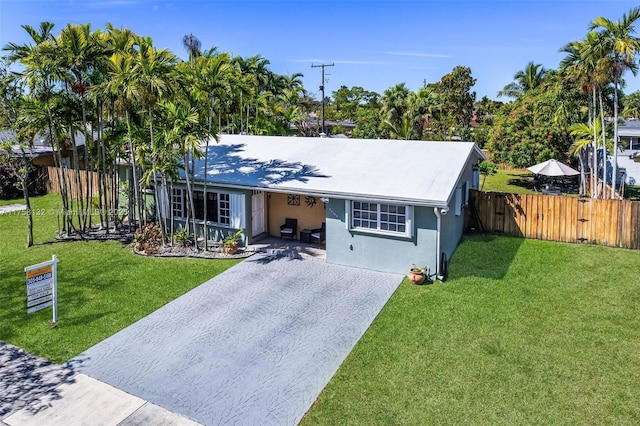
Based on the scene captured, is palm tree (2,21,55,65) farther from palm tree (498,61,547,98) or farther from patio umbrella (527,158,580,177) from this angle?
palm tree (498,61,547,98)

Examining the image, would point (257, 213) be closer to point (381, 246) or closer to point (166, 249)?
point (166, 249)

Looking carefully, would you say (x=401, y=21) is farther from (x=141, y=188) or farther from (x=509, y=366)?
(x=509, y=366)

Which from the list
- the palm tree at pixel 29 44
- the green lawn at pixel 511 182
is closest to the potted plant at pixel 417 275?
the palm tree at pixel 29 44

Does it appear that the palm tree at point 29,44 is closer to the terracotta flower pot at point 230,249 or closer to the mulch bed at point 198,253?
the mulch bed at point 198,253

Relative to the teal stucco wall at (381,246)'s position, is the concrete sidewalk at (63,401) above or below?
below

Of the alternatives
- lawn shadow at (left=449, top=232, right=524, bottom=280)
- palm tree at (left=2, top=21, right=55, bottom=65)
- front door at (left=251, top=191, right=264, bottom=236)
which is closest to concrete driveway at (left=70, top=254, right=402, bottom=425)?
lawn shadow at (left=449, top=232, right=524, bottom=280)

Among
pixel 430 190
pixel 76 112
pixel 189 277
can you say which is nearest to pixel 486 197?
pixel 430 190

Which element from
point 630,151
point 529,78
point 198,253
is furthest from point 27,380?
point 529,78

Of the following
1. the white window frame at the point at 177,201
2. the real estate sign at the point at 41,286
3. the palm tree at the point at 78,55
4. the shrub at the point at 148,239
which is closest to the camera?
the real estate sign at the point at 41,286
